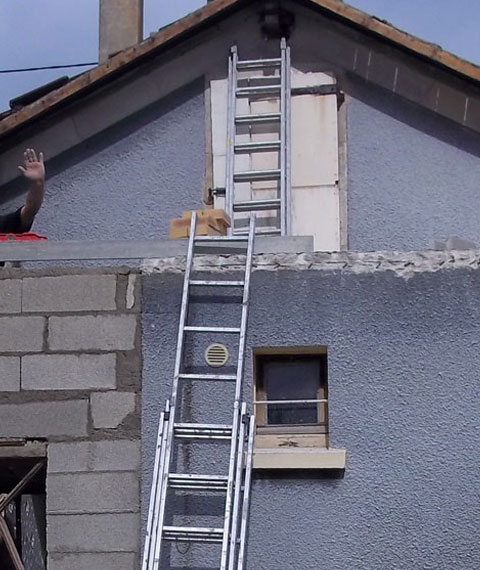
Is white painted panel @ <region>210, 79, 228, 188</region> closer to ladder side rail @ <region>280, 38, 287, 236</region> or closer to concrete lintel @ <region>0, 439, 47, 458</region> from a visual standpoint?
ladder side rail @ <region>280, 38, 287, 236</region>

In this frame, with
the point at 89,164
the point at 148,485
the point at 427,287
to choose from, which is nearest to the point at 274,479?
the point at 148,485

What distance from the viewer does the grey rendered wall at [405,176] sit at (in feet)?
31.2

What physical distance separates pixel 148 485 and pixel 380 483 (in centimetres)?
132

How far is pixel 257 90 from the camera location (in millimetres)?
9953

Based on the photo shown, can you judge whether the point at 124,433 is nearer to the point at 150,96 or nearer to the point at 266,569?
the point at 266,569

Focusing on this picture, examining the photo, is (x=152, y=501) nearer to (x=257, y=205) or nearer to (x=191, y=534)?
(x=191, y=534)

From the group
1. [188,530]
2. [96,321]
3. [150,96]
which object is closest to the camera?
[188,530]

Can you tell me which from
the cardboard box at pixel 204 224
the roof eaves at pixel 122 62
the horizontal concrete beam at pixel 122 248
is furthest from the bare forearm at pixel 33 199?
the roof eaves at pixel 122 62

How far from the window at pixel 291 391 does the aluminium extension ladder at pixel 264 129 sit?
172 centimetres

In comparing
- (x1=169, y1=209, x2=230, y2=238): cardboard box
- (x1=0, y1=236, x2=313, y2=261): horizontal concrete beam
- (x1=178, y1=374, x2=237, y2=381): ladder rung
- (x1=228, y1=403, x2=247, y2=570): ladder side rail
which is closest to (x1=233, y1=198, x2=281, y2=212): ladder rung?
(x1=169, y1=209, x2=230, y2=238): cardboard box

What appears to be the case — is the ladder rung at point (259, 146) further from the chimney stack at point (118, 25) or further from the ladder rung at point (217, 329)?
the chimney stack at point (118, 25)

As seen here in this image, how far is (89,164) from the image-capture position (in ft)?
33.4

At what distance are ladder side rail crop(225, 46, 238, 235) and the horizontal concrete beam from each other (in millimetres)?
1389

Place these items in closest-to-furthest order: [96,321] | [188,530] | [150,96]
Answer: [188,530]
[96,321]
[150,96]
